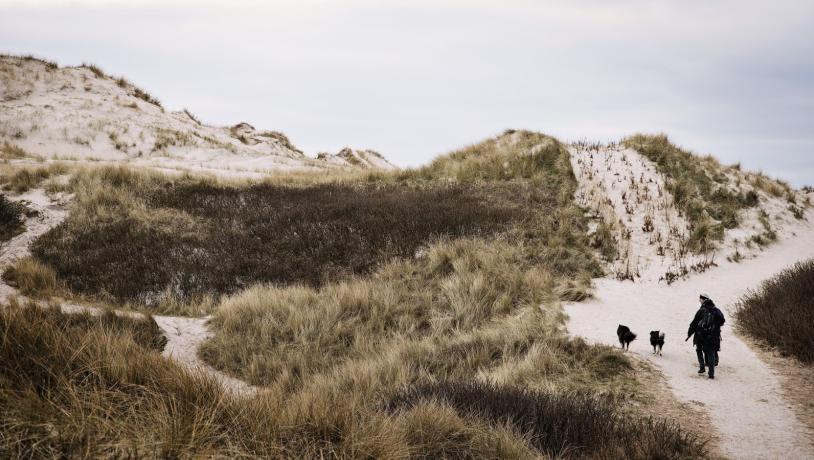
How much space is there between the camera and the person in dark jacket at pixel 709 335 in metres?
6.91

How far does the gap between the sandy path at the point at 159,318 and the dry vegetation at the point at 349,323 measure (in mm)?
331

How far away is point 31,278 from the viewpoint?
9.64 metres

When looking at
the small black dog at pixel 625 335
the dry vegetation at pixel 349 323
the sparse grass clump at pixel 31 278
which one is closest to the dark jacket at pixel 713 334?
the small black dog at pixel 625 335

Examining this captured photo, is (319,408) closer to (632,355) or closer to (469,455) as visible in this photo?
(469,455)

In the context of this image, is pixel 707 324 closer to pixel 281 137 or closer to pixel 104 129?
pixel 104 129

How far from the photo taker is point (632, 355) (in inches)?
298

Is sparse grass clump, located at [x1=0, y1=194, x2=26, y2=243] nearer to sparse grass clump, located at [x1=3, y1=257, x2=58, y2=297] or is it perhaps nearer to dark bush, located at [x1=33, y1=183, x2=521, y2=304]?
dark bush, located at [x1=33, y1=183, x2=521, y2=304]

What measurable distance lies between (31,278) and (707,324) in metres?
12.6

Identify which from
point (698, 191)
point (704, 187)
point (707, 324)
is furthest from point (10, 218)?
point (704, 187)

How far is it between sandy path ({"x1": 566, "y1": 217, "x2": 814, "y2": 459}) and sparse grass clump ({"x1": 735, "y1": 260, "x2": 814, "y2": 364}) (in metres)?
0.36

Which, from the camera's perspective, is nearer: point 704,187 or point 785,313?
point 785,313

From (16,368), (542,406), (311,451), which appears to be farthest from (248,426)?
(542,406)

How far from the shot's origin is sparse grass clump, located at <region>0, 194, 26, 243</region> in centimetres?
1273

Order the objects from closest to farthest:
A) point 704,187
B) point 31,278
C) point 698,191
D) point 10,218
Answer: point 31,278 → point 10,218 → point 698,191 → point 704,187
